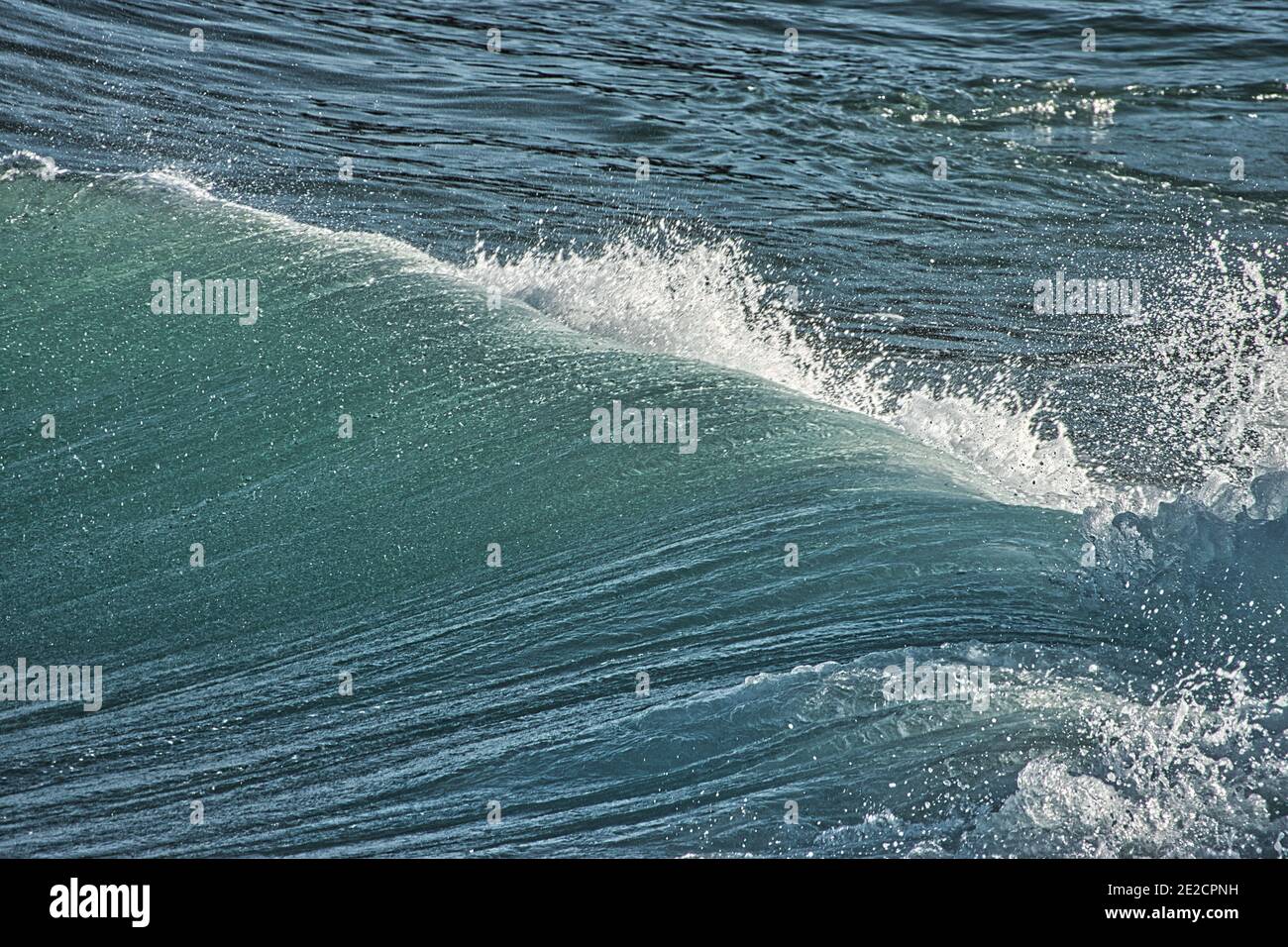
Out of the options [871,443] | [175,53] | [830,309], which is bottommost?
[871,443]

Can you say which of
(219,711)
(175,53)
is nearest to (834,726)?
(219,711)

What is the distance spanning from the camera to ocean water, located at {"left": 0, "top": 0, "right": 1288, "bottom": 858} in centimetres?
466

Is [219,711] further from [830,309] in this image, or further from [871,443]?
[830,309]

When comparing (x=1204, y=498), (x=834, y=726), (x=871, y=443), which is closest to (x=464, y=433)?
(x=871, y=443)

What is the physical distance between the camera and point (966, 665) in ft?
17.0

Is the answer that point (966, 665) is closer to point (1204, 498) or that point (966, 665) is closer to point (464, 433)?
point (1204, 498)

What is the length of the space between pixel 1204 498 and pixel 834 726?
2544mm

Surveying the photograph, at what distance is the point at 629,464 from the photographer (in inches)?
263

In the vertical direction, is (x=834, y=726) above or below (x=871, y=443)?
below

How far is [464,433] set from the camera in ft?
22.7

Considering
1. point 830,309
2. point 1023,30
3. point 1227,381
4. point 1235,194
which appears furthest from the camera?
point 1023,30

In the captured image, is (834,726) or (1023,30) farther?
(1023,30)

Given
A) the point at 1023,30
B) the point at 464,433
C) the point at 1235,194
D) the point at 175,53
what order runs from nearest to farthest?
the point at 464,433 < the point at 1235,194 < the point at 175,53 < the point at 1023,30

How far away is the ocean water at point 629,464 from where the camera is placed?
4.66 meters
